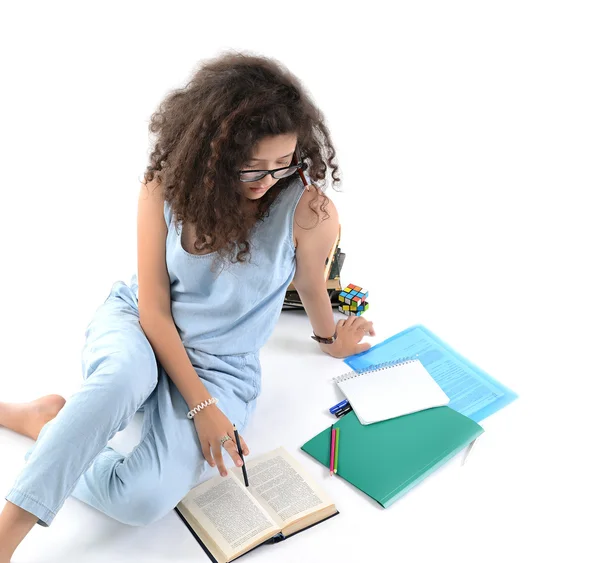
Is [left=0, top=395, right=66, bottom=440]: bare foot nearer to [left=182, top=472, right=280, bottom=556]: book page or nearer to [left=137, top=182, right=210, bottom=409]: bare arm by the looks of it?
[left=137, top=182, right=210, bottom=409]: bare arm

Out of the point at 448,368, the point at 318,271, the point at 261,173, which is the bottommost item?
the point at 448,368

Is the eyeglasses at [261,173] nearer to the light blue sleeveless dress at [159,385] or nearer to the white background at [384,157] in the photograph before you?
the light blue sleeveless dress at [159,385]

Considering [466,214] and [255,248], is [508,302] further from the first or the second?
[255,248]

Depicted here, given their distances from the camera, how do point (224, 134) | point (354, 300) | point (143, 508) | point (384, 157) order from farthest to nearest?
point (384, 157), point (354, 300), point (143, 508), point (224, 134)

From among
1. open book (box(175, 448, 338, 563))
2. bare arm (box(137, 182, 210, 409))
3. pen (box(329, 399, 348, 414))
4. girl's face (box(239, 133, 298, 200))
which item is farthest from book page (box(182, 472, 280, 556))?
girl's face (box(239, 133, 298, 200))

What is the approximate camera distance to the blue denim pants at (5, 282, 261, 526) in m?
1.50

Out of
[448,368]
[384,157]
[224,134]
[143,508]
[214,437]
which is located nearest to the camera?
[224,134]

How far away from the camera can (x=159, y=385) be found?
5.84ft

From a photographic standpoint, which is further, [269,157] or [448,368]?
[448,368]

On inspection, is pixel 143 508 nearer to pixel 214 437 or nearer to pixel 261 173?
pixel 214 437

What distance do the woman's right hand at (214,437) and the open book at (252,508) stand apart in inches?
2.6

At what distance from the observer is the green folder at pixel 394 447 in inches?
69.7

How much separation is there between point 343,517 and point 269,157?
855mm

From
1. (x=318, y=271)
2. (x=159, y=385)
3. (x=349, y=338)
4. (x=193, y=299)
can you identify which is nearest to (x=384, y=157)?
(x=349, y=338)
